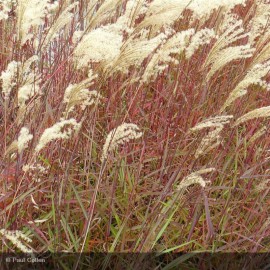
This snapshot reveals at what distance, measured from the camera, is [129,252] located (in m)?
1.84

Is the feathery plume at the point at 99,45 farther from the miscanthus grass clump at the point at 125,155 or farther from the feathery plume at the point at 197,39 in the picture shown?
the feathery plume at the point at 197,39

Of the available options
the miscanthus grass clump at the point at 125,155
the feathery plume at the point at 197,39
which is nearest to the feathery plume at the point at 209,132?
the miscanthus grass clump at the point at 125,155

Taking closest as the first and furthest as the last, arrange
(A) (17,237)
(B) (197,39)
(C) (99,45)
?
1. (A) (17,237)
2. (C) (99,45)
3. (B) (197,39)

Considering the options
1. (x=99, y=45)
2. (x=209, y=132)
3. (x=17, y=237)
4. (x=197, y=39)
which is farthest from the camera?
(x=197, y=39)

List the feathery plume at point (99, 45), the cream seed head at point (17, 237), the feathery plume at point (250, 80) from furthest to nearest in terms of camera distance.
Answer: the feathery plume at point (250, 80)
the feathery plume at point (99, 45)
the cream seed head at point (17, 237)

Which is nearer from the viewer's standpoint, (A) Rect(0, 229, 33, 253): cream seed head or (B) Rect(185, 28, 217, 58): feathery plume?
(A) Rect(0, 229, 33, 253): cream seed head

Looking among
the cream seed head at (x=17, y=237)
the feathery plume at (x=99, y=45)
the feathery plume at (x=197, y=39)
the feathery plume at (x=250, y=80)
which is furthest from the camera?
the feathery plume at (x=197, y=39)

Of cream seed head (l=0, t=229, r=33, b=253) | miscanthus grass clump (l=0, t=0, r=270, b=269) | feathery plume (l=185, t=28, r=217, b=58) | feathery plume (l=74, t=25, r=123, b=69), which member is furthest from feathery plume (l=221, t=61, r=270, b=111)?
cream seed head (l=0, t=229, r=33, b=253)

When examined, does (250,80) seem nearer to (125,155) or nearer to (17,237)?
(125,155)

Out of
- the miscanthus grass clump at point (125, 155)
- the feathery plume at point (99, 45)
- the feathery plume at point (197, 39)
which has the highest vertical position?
the feathery plume at point (99, 45)

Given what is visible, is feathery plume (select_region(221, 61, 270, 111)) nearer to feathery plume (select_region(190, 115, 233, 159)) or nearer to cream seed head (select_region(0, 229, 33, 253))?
feathery plume (select_region(190, 115, 233, 159))

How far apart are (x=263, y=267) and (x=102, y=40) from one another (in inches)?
42.9

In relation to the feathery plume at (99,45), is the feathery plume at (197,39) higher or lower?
lower

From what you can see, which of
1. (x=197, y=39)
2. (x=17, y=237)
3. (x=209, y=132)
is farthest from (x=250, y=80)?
(x=17, y=237)
